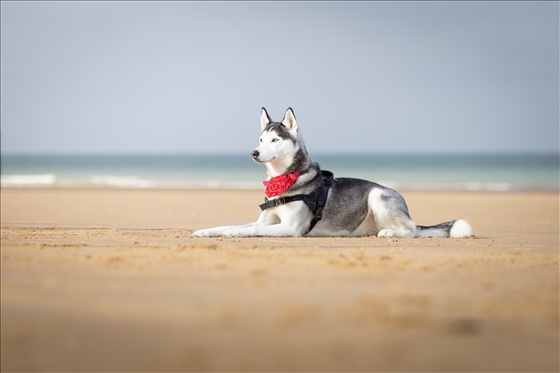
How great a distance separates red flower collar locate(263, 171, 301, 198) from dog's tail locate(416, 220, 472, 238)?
1857 mm

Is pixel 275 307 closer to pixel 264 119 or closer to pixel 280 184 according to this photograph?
pixel 280 184

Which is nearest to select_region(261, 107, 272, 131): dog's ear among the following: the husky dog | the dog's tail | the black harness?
the husky dog

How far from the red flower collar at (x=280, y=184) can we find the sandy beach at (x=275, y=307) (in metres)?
1.83

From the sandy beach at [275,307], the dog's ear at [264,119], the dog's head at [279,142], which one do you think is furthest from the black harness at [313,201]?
the sandy beach at [275,307]

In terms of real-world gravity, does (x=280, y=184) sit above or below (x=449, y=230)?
above

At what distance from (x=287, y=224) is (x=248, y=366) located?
6432mm

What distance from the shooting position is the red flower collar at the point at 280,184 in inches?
394

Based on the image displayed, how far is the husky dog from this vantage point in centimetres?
995

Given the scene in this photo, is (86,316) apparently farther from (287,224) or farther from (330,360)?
(287,224)

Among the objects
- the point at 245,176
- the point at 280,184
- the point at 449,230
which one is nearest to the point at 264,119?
the point at 280,184

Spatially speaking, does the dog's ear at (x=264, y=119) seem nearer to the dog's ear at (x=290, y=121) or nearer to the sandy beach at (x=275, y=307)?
the dog's ear at (x=290, y=121)

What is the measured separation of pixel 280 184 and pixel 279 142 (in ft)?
1.85

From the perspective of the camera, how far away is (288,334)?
12.5 ft

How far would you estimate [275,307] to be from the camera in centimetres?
443
